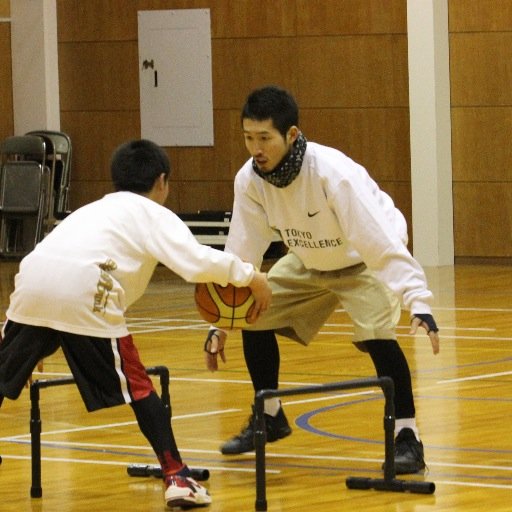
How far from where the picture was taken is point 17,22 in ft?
55.5

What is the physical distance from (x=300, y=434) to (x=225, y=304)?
1.12 m

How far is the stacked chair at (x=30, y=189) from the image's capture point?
15.0 meters

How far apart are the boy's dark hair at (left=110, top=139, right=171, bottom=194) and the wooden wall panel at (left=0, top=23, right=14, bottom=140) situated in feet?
39.7

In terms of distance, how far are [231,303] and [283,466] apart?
0.70 metres

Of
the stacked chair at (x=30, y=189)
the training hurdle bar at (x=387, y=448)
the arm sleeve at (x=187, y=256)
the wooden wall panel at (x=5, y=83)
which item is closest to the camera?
the arm sleeve at (x=187, y=256)

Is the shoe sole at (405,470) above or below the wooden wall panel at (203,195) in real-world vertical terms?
below

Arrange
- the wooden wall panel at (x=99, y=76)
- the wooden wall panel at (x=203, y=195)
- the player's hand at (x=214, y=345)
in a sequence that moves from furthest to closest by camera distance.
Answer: the wooden wall panel at (x=99, y=76) < the wooden wall panel at (x=203, y=195) < the player's hand at (x=214, y=345)

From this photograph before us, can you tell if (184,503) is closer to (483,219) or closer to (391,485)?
(391,485)

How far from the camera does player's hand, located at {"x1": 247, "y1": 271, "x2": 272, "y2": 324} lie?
16.3ft

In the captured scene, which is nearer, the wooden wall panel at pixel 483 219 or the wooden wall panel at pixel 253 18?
the wooden wall panel at pixel 483 219

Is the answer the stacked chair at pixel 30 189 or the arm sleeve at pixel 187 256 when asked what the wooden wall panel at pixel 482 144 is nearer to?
the stacked chair at pixel 30 189

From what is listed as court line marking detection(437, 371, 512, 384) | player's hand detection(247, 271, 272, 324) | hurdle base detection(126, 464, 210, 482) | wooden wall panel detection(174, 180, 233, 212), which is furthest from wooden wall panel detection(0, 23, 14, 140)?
player's hand detection(247, 271, 272, 324)

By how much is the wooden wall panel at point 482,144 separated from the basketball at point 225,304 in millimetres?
9527

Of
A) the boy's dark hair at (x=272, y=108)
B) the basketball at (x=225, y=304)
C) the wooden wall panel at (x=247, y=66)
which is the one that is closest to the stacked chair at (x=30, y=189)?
the wooden wall panel at (x=247, y=66)
